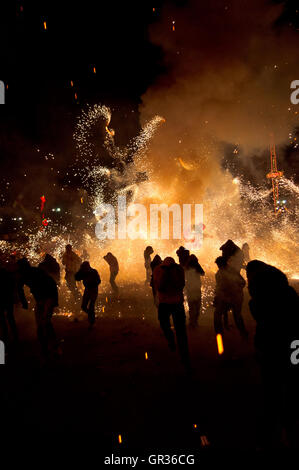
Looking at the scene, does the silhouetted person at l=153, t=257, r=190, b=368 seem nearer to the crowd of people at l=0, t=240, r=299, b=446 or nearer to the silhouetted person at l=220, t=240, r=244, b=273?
the crowd of people at l=0, t=240, r=299, b=446

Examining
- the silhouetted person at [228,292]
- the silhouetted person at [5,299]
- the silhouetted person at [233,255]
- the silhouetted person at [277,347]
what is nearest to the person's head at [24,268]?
the silhouetted person at [5,299]

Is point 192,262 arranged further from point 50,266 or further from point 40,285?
point 50,266

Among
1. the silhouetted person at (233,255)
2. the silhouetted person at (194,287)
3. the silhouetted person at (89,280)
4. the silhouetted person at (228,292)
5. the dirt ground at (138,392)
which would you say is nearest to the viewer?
the dirt ground at (138,392)

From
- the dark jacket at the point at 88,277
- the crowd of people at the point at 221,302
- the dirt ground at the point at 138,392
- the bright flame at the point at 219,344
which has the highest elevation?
the dark jacket at the point at 88,277

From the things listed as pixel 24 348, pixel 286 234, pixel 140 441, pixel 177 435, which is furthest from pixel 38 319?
Result: pixel 286 234

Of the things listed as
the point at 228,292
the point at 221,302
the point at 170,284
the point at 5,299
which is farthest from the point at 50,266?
the point at 228,292

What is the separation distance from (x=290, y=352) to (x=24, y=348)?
4300 mm

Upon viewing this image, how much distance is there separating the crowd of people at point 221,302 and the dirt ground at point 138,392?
12.0 inches

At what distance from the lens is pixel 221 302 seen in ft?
13.9

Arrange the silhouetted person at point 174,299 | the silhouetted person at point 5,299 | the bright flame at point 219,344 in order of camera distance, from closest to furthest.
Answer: the silhouetted person at point 174,299
the bright flame at point 219,344
the silhouetted person at point 5,299

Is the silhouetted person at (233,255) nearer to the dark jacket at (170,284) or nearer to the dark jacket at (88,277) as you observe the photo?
the dark jacket at (170,284)

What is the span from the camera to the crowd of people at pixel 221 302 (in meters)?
2.11

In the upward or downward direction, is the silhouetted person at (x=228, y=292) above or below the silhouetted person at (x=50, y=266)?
below

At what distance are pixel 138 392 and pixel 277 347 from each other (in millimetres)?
1792
